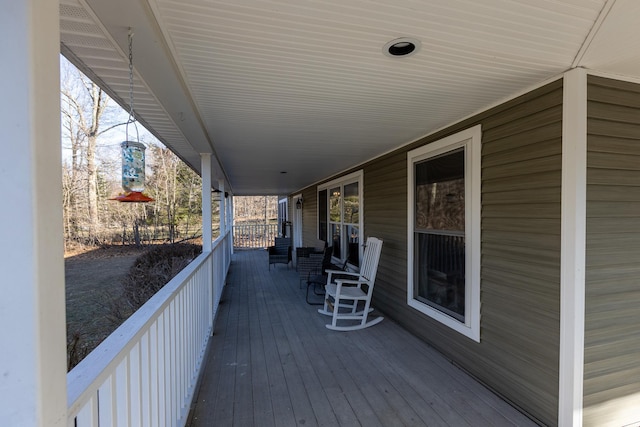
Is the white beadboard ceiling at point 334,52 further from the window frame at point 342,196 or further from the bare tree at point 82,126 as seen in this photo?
the bare tree at point 82,126

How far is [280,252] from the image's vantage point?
8.38m

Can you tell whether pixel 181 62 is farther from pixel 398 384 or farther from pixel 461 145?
pixel 398 384

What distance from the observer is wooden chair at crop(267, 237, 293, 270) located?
25.2 feet

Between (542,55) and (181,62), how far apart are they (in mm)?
1978

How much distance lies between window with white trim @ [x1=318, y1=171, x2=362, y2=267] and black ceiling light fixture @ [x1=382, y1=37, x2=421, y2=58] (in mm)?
3481

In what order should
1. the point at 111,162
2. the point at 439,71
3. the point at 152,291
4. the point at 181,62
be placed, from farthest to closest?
1. the point at 111,162
2. the point at 152,291
3. the point at 439,71
4. the point at 181,62

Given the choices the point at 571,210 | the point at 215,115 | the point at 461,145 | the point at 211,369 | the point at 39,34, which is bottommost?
the point at 211,369

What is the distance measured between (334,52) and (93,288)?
6728 millimetres

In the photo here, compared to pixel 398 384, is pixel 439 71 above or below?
above

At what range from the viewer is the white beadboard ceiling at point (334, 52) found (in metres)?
1.25

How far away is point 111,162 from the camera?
809 centimetres

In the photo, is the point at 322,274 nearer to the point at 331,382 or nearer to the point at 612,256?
the point at 331,382

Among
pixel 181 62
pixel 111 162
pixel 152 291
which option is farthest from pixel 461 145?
pixel 111 162

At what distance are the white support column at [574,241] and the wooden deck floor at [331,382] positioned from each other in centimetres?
43
